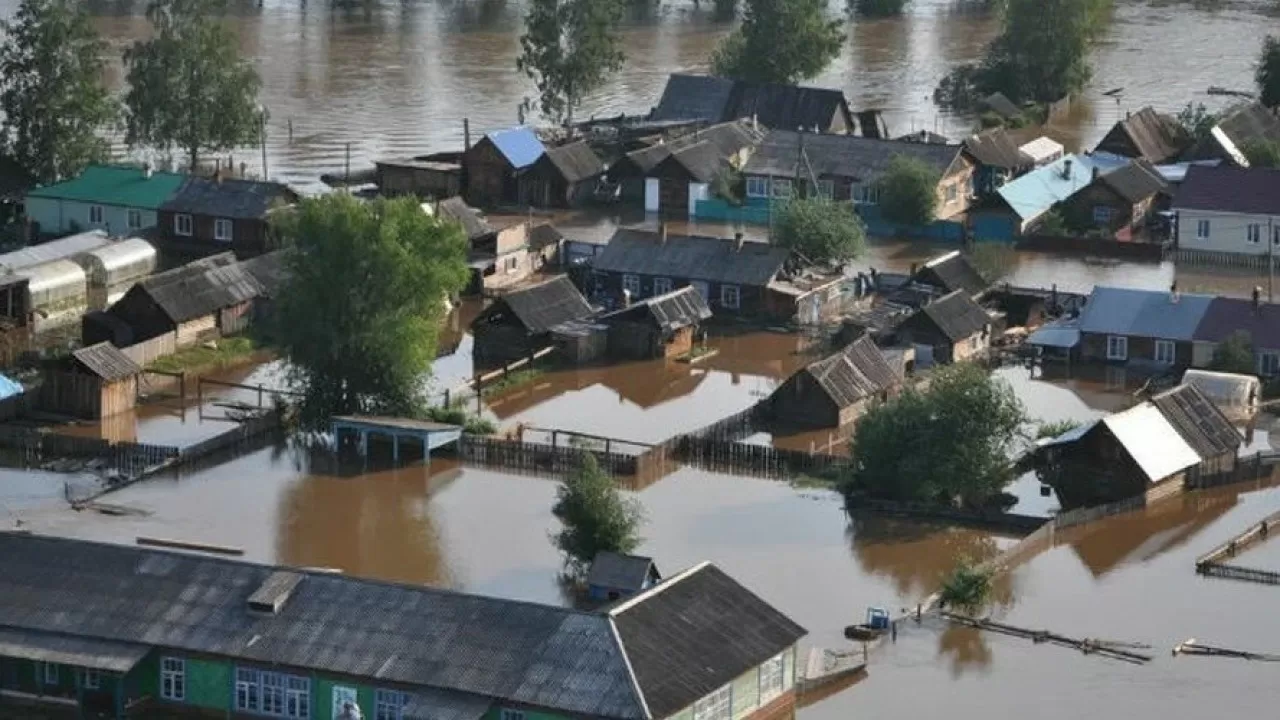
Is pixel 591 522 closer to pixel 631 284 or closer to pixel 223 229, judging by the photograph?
pixel 631 284

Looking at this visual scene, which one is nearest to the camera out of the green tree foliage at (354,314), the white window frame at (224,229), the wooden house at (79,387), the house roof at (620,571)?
the house roof at (620,571)

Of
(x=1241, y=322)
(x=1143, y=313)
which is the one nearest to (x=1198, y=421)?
(x=1241, y=322)

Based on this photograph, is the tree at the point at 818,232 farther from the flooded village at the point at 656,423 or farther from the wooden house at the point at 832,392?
the wooden house at the point at 832,392

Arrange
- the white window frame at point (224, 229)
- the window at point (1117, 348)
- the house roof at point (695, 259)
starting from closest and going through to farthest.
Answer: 1. the window at point (1117, 348)
2. the house roof at point (695, 259)
3. the white window frame at point (224, 229)

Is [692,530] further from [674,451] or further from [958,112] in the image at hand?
[958,112]

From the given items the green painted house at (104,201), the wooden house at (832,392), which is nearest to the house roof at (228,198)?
the green painted house at (104,201)

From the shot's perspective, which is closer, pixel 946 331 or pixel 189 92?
pixel 946 331
